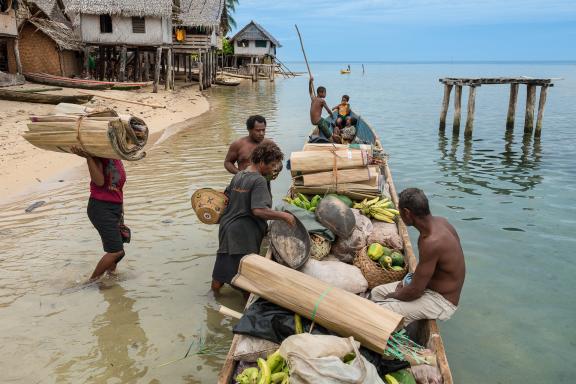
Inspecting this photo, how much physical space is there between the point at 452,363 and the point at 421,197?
2223 millimetres

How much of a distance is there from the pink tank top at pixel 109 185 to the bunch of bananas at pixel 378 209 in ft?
9.51

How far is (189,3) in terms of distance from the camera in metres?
32.1

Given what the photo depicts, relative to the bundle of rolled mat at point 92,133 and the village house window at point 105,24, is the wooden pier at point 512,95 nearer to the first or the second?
the bundle of rolled mat at point 92,133

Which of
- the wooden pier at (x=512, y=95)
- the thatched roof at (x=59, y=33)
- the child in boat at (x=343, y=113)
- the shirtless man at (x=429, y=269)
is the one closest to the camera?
the shirtless man at (x=429, y=269)

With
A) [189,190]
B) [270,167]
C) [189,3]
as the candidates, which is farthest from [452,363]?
[189,3]

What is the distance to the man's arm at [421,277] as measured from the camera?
3771 millimetres

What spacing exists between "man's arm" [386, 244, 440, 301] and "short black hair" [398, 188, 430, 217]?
0.95ft

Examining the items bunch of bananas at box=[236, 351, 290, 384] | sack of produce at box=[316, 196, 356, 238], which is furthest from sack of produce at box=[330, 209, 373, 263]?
bunch of bananas at box=[236, 351, 290, 384]

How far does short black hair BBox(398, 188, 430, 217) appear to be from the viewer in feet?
12.4

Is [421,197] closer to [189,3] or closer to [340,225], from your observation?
[340,225]

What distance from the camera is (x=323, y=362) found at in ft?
9.71

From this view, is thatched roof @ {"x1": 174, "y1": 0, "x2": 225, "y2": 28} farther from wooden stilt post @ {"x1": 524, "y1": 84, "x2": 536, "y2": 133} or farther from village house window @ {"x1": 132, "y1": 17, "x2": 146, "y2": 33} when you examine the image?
wooden stilt post @ {"x1": 524, "y1": 84, "x2": 536, "y2": 133}

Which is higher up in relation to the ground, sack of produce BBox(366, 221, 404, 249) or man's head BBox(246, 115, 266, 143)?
man's head BBox(246, 115, 266, 143)

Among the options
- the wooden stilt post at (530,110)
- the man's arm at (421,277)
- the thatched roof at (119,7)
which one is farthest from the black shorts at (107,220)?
the thatched roof at (119,7)
